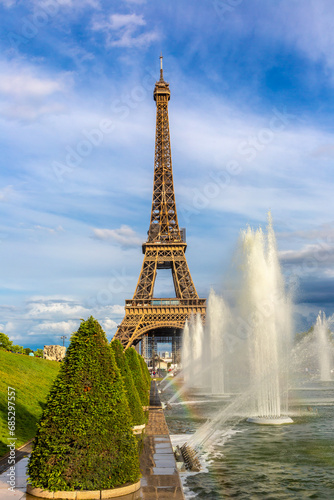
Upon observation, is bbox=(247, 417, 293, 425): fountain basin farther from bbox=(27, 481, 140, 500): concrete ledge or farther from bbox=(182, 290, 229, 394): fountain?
bbox=(182, 290, 229, 394): fountain

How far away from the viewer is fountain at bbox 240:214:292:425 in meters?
26.8

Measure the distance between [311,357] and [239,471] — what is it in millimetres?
75582

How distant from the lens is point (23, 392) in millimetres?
→ 24922

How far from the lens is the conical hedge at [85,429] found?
970 centimetres

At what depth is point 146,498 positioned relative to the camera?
9.87 metres

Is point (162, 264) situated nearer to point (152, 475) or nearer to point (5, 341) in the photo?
point (5, 341)

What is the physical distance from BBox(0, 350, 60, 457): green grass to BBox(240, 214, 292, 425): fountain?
11596 millimetres

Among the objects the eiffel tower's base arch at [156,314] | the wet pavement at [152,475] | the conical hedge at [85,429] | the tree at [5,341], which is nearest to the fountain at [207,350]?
the eiffel tower's base arch at [156,314]

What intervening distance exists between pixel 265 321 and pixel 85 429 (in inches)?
782

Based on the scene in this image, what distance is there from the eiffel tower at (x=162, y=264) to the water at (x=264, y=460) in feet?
159

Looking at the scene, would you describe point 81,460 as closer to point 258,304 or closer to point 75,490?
point 75,490

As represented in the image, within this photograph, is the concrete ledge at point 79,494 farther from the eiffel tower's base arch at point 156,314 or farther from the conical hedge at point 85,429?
the eiffel tower's base arch at point 156,314

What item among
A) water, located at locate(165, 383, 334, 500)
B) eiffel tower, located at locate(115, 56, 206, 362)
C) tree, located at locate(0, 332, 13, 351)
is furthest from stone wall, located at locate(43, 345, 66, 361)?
water, located at locate(165, 383, 334, 500)

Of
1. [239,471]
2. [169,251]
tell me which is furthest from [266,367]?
[169,251]
